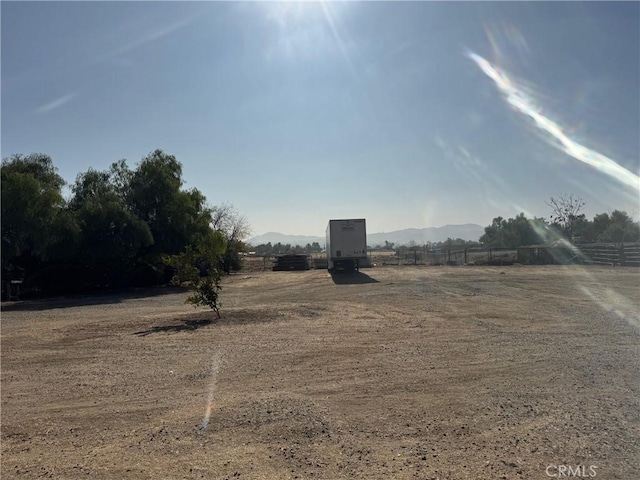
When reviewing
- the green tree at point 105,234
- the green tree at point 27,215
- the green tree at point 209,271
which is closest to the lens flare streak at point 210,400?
the green tree at point 209,271

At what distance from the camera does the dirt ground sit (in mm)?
4773

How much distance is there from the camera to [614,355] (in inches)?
348

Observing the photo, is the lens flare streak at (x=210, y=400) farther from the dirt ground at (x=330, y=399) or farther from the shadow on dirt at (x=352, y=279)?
the shadow on dirt at (x=352, y=279)

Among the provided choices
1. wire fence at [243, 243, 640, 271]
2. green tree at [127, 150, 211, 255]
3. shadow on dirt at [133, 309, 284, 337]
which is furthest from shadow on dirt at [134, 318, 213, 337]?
wire fence at [243, 243, 640, 271]

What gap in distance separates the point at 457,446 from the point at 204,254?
11866 millimetres

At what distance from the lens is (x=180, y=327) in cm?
1389

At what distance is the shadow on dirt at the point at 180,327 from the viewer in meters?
→ 13.3

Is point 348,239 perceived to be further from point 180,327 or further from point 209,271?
point 180,327

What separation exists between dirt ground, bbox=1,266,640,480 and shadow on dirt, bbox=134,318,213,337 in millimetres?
147

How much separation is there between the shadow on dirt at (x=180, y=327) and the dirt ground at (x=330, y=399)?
0.48 ft

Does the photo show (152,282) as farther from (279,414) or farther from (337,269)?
(279,414)

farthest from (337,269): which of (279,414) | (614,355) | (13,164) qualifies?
(279,414)

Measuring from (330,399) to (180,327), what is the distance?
8.39 metres

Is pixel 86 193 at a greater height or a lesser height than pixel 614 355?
greater
